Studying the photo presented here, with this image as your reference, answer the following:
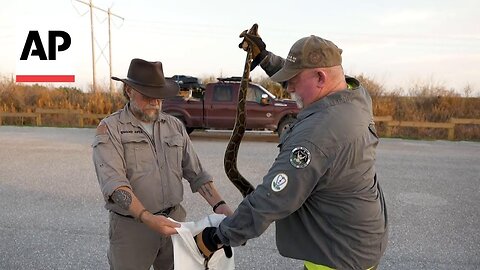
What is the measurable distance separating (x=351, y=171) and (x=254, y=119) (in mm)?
12232

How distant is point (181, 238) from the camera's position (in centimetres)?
234

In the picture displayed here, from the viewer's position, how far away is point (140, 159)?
8.33 ft

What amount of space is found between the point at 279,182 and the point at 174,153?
115cm

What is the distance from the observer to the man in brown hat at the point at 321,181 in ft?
5.52

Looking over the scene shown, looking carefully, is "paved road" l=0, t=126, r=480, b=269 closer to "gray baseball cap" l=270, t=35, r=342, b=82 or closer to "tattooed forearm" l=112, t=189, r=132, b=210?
"tattooed forearm" l=112, t=189, r=132, b=210

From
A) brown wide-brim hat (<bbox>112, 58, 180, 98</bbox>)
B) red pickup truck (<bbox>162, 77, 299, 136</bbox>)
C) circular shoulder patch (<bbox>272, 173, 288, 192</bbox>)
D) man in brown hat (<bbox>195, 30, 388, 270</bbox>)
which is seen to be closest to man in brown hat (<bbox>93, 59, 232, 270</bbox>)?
brown wide-brim hat (<bbox>112, 58, 180, 98</bbox>)

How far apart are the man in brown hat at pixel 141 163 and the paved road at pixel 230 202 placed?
158 centimetres

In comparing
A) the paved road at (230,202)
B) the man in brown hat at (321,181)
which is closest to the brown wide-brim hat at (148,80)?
the man in brown hat at (321,181)

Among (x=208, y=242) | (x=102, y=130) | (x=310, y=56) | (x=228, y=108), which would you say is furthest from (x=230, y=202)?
(x=228, y=108)

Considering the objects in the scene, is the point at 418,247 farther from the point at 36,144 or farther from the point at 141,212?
the point at 36,144

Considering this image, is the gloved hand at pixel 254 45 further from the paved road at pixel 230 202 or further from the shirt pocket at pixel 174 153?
the paved road at pixel 230 202

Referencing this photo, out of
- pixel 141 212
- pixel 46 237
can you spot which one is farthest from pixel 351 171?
pixel 46 237

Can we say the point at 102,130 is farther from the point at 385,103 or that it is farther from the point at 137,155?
the point at 385,103

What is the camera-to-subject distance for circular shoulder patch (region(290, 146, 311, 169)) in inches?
65.2
